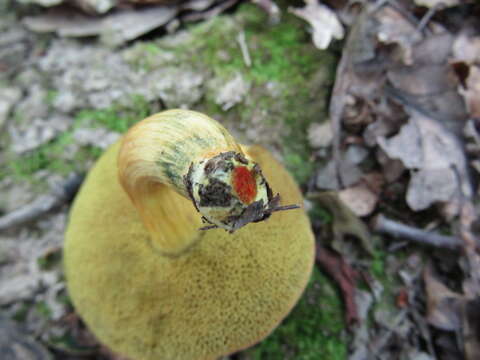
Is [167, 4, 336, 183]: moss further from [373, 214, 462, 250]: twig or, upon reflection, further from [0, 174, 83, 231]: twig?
[0, 174, 83, 231]: twig

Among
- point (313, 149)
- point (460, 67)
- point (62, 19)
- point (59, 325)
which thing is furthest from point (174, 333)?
point (62, 19)

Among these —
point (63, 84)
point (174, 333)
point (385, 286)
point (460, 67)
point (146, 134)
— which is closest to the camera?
point (146, 134)

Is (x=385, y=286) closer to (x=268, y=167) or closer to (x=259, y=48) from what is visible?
(x=268, y=167)

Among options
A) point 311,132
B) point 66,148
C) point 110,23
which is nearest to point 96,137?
point 66,148

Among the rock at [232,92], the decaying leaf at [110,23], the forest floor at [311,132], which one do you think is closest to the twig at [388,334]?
the forest floor at [311,132]

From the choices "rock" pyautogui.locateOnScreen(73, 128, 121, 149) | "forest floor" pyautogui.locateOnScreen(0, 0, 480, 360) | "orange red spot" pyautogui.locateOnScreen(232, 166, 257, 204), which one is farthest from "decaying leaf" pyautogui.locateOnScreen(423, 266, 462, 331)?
"rock" pyautogui.locateOnScreen(73, 128, 121, 149)

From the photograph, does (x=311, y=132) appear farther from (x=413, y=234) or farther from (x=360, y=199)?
(x=413, y=234)
